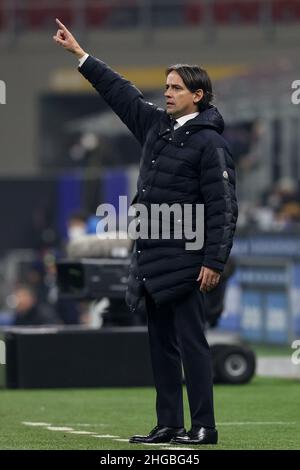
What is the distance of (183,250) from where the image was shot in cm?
791

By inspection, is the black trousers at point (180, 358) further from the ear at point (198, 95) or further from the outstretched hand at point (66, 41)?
the outstretched hand at point (66, 41)

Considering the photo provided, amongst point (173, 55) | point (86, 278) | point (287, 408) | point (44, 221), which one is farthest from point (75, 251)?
point (173, 55)

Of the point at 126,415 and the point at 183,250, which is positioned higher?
the point at 183,250

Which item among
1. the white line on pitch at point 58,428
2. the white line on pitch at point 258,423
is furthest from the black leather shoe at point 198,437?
the white line on pitch at point 258,423

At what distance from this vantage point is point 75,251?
44.0 feet

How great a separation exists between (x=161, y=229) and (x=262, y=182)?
14.3m

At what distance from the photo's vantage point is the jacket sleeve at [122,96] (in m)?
8.24

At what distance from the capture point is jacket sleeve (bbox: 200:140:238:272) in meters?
7.78

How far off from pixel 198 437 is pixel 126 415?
2327mm

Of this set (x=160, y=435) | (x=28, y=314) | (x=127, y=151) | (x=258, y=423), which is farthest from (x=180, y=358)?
(x=127, y=151)

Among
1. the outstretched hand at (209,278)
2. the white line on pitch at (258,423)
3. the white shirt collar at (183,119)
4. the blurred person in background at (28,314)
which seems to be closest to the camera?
the outstretched hand at (209,278)

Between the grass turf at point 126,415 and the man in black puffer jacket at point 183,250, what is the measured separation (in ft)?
0.97

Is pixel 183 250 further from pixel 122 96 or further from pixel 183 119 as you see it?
pixel 122 96

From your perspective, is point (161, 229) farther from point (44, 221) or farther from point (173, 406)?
point (44, 221)
